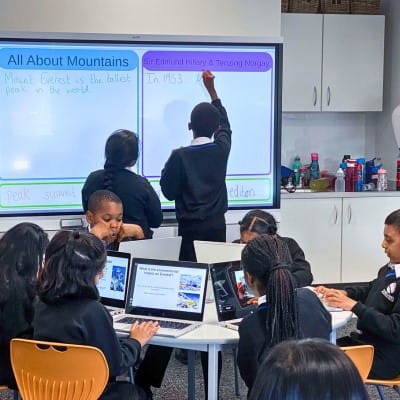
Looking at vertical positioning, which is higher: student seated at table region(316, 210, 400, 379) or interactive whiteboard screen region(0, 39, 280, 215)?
interactive whiteboard screen region(0, 39, 280, 215)

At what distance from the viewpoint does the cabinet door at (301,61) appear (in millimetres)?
5352

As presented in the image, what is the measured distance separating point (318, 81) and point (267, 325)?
363 centimetres

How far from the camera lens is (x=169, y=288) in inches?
102

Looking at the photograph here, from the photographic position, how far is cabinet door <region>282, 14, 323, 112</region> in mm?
5352

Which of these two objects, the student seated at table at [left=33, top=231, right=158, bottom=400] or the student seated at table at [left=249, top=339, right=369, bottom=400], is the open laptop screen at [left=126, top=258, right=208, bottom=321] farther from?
the student seated at table at [left=249, top=339, right=369, bottom=400]

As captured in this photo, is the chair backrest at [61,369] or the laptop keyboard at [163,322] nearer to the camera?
the chair backrest at [61,369]

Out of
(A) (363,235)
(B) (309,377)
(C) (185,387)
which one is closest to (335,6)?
(A) (363,235)

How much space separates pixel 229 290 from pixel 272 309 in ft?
1.70

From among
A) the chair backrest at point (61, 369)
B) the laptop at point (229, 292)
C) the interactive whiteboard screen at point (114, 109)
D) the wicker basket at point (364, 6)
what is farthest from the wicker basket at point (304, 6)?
the chair backrest at point (61, 369)

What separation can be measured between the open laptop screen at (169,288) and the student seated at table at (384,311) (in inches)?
21.8

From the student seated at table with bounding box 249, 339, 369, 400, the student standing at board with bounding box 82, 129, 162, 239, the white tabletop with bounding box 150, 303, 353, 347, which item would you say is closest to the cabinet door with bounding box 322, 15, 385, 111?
the student standing at board with bounding box 82, 129, 162, 239

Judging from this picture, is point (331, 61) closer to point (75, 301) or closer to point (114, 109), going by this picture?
point (114, 109)

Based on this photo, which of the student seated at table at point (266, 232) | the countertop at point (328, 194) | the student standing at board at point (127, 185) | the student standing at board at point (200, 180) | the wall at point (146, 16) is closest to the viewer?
the student seated at table at point (266, 232)

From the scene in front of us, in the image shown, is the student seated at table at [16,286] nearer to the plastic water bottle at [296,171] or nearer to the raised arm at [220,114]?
the raised arm at [220,114]
